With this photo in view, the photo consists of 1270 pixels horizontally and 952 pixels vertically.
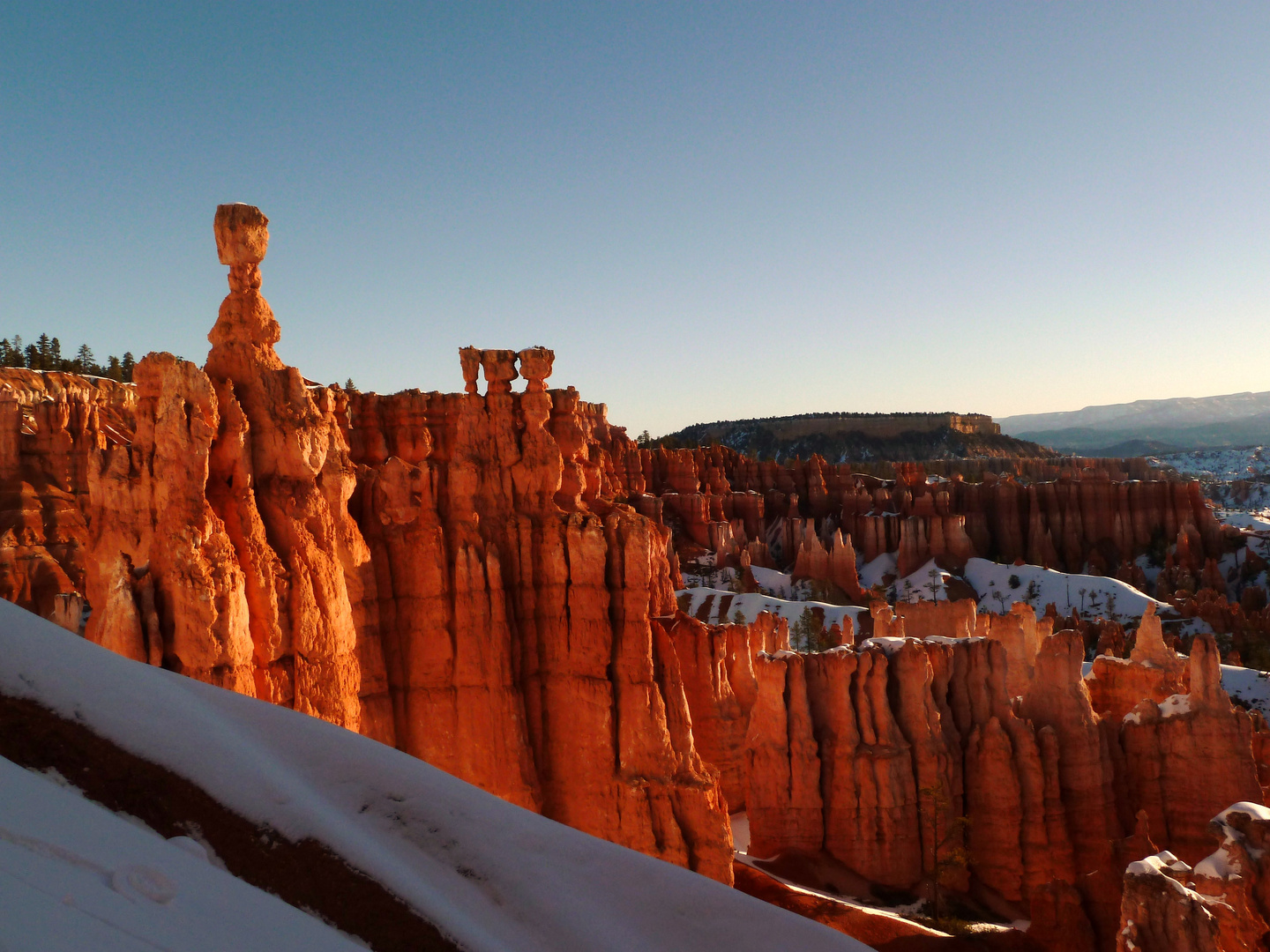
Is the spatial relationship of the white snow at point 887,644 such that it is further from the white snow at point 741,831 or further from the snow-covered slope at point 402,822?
the snow-covered slope at point 402,822

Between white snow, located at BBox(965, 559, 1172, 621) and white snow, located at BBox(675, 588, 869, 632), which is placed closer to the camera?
white snow, located at BBox(675, 588, 869, 632)

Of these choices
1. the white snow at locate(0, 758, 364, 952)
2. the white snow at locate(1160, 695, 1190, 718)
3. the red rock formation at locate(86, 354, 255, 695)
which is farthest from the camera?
the white snow at locate(1160, 695, 1190, 718)

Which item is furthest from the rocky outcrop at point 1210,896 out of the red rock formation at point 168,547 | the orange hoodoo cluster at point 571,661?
the red rock formation at point 168,547

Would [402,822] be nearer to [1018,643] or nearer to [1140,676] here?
[1018,643]

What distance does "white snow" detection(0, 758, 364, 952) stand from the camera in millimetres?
3514

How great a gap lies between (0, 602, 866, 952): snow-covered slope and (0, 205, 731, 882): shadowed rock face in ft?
10.7

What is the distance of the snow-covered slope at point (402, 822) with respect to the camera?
5375mm

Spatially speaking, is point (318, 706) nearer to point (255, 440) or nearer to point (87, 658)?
point (255, 440)

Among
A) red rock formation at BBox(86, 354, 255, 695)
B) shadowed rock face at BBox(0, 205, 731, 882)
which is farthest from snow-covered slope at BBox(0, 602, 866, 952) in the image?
shadowed rock face at BBox(0, 205, 731, 882)

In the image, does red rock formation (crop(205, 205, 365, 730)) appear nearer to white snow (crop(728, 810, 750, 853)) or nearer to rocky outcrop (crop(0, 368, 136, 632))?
white snow (crop(728, 810, 750, 853))

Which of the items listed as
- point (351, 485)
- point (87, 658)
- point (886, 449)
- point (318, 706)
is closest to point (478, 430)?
point (351, 485)

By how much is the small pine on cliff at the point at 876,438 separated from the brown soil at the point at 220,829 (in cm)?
12764

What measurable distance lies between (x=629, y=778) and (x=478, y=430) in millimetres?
5764

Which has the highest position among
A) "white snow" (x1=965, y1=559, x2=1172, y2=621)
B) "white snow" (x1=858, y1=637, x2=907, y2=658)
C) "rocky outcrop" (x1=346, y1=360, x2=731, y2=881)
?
"rocky outcrop" (x1=346, y1=360, x2=731, y2=881)
